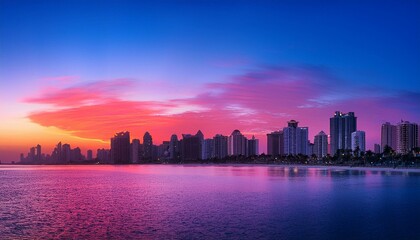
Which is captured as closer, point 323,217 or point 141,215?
point 323,217

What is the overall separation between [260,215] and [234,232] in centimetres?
976

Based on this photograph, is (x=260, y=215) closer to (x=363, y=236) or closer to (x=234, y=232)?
(x=234, y=232)

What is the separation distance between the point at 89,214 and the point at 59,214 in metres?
3.46

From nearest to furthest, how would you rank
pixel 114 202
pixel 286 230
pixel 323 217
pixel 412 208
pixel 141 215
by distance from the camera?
pixel 286 230 → pixel 323 217 → pixel 141 215 → pixel 412 208 → pixel 114 202

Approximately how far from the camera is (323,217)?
42.5 metres

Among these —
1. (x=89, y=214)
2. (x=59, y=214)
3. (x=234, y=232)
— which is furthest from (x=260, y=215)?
(x=59, y=214)

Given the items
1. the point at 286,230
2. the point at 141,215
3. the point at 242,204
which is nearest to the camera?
the point at 286,230

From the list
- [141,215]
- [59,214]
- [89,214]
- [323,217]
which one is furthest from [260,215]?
[59,214]

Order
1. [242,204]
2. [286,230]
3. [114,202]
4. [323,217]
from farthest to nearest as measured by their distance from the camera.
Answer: [114,202] → [242,204] → [323,217] → [286,230]

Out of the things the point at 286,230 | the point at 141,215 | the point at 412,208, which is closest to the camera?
the point at 286,230

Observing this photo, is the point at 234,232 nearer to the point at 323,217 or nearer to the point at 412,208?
the point at 323,217

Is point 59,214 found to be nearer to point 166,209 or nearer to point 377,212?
point 166,209

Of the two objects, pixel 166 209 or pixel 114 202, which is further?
pixel 114 202

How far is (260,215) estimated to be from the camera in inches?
1734
